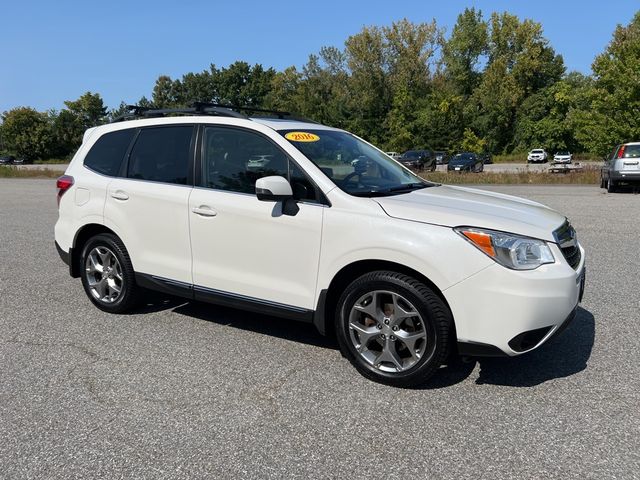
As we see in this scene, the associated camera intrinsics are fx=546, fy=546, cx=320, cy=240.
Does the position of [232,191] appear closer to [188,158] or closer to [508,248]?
[188,158]

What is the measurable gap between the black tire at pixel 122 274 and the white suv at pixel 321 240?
2 cm

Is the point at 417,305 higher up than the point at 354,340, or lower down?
higher up

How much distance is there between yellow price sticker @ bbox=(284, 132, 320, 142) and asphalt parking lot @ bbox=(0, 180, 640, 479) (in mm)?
1635

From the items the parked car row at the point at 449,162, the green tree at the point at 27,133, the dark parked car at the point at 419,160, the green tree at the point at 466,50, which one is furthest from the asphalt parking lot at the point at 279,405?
the green tree at the point at 27,133

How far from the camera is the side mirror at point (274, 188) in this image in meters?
3.76

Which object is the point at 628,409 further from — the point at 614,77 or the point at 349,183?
the point at 614,77

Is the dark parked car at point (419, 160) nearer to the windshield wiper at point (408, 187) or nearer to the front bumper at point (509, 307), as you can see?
the windshield wiper at point (408, 187)

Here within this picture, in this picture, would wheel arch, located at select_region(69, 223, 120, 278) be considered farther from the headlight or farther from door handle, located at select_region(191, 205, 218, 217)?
the headlight

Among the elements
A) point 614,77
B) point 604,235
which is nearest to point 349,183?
point 604,235

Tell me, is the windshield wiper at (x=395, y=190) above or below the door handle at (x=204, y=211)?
above

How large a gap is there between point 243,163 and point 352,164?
0.86 meters

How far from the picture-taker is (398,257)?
3467mm

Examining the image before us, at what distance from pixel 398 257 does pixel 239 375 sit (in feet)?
4.61

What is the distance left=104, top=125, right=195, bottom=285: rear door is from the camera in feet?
14.9
